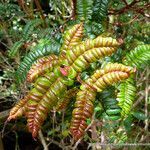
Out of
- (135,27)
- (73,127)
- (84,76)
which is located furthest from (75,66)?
(135,27)

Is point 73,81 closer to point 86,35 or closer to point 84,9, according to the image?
point 86,35

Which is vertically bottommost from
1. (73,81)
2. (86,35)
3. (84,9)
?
(73,81)

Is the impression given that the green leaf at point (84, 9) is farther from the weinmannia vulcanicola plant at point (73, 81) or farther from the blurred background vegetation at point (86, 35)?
the weinmannia vulcanicola plant at point (73, 81)

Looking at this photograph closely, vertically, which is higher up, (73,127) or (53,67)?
(53,67)

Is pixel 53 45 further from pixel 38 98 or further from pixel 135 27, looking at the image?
pixel 135 27

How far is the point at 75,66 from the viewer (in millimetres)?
899

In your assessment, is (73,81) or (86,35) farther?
(86,35)

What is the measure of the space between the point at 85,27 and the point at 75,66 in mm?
292

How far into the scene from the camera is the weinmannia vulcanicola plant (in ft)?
2.82

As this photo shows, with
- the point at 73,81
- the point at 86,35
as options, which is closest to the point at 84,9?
the point at 86,35

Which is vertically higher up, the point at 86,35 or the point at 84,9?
the point at 84,9

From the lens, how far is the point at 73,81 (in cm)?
91

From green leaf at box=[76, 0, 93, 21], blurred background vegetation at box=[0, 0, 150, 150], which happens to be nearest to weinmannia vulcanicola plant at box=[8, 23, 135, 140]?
blurred background vegetation at box=[0, 0, 150, 150]

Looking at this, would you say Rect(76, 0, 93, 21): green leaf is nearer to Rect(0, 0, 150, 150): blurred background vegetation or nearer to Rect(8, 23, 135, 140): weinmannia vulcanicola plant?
Rect(0, 0, 150, 150): blurred background vegetation
